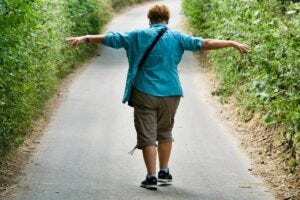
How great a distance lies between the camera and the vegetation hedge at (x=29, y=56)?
7059mm

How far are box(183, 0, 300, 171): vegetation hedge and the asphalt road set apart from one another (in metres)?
0.72

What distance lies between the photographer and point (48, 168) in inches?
317

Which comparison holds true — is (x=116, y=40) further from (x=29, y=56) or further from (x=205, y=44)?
(x=29, y=56)

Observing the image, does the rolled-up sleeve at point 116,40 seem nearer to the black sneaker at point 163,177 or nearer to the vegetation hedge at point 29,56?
the vegetation hedge at point 29,56

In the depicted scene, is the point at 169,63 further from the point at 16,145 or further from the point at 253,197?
the point at 16,145

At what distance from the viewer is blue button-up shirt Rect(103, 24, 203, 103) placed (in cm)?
669

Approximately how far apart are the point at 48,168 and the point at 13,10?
230cm

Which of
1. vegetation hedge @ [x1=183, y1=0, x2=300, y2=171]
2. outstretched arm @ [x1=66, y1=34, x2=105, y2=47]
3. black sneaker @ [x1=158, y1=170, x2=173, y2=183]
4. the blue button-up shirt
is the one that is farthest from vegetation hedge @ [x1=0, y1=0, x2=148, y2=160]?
vegetation hedge @ [x1=183, y1=0, x2=300, y2=171]

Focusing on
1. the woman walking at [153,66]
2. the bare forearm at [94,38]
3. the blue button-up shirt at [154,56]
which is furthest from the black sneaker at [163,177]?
the bare forearm at [94,38]

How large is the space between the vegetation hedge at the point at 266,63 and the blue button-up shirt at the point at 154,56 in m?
1.21

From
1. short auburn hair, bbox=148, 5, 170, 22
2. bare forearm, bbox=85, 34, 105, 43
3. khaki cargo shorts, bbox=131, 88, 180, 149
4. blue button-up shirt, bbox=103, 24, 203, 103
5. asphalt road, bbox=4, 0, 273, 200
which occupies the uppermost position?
short auburn hair, bbox=148, 5, 170, 22

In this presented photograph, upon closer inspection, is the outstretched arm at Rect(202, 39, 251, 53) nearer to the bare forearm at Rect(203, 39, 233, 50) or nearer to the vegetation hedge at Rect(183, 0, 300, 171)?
the bare forearm at Rect(203, 39, 233, 50)

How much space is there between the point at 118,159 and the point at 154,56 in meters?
2.30

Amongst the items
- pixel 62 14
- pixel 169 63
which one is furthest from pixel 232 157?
pixel 62 14
